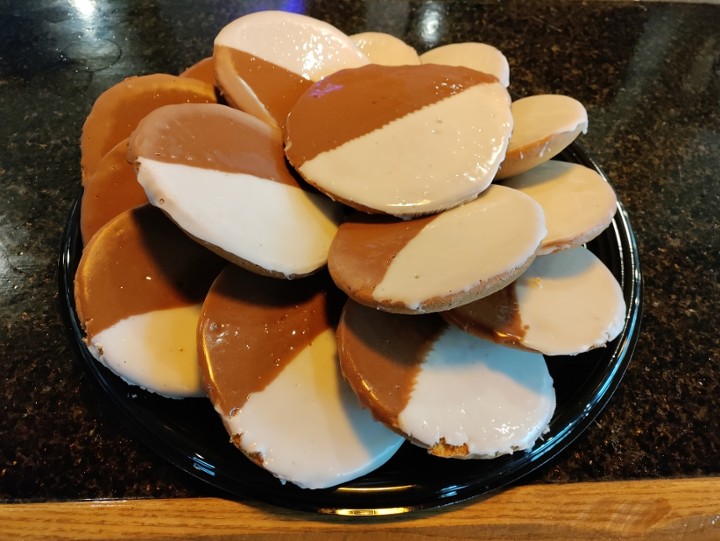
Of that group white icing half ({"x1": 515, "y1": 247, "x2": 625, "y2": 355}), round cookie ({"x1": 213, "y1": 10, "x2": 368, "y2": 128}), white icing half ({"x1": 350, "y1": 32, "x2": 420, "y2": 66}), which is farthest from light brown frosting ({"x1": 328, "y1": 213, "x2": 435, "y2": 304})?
white icing half ({"x1": 350, "y1": 32, "x2": 420, "y2": 66})

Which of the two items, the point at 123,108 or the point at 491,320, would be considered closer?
the point at 491,320

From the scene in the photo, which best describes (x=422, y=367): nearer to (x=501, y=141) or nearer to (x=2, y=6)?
(x=501, y=141)

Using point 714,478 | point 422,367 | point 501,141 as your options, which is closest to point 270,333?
point 422,367

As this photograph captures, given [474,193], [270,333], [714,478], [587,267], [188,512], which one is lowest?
[188,512]

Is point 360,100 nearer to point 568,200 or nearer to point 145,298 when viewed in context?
point 568,200

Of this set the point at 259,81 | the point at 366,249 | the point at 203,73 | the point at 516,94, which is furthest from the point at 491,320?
the point at 516,94

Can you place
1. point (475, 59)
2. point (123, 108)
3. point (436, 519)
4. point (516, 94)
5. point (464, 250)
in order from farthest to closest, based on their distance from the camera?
point (516, 94), point (475, 59), point (123, 108), point (436, 519), point (464, 250)

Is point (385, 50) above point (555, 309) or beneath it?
above
